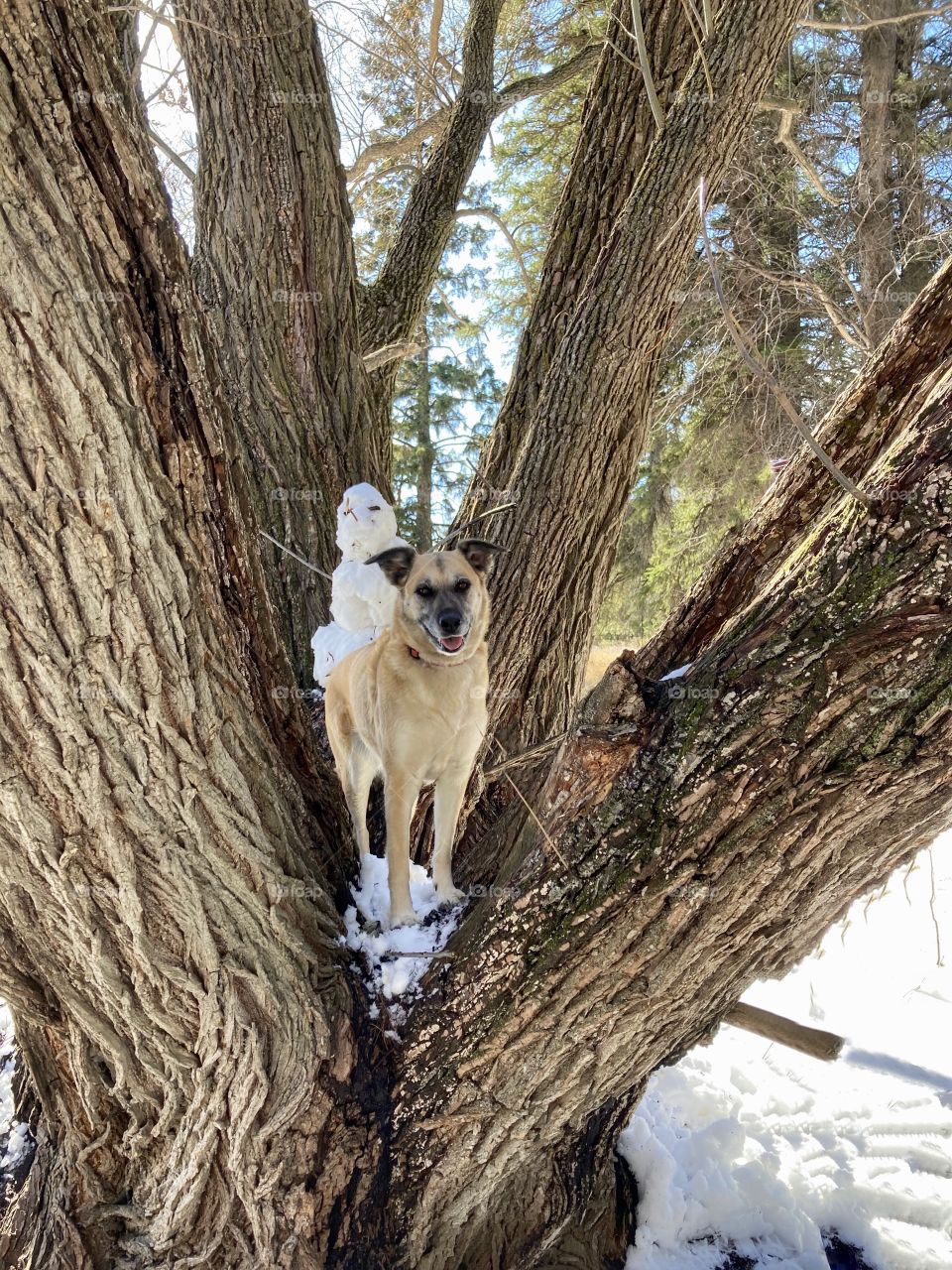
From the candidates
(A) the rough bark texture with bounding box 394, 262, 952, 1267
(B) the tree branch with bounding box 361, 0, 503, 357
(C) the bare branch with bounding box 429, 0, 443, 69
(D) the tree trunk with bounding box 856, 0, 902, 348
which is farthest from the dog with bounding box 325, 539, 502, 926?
(D) the tree trunk with bounding box 856, 0, 902, 348

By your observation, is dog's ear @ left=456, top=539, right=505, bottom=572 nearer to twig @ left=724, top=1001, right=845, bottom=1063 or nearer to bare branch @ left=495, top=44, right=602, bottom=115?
twig @ left=724, top=1001, right=845, bottom=1063

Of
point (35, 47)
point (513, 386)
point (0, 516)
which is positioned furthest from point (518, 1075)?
point (513, 386)

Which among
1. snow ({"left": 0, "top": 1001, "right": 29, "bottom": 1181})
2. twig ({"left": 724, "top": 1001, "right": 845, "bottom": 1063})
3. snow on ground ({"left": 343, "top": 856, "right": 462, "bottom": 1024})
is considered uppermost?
snow on ground ({"left": 343, "top": 856, "right": 462, "bottom": 1024})

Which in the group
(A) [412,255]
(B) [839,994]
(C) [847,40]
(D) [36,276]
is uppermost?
(C) [847,40]

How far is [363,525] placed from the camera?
10.9 ft

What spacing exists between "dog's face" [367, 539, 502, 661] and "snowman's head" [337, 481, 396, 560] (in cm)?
18

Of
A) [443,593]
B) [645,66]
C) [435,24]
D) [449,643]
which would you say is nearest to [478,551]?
[443,593]

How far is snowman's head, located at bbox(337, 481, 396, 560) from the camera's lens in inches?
131

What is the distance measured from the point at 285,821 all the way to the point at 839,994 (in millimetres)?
4058

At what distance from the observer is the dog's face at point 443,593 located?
9.36 feet

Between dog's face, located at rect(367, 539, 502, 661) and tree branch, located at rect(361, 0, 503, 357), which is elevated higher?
tree branch, located at rect(361, 0, 503, 357)

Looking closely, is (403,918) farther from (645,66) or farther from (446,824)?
(645,66)

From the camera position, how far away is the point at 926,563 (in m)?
1.62

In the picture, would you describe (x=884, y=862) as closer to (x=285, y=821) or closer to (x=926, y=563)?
(x=926, y=563)
